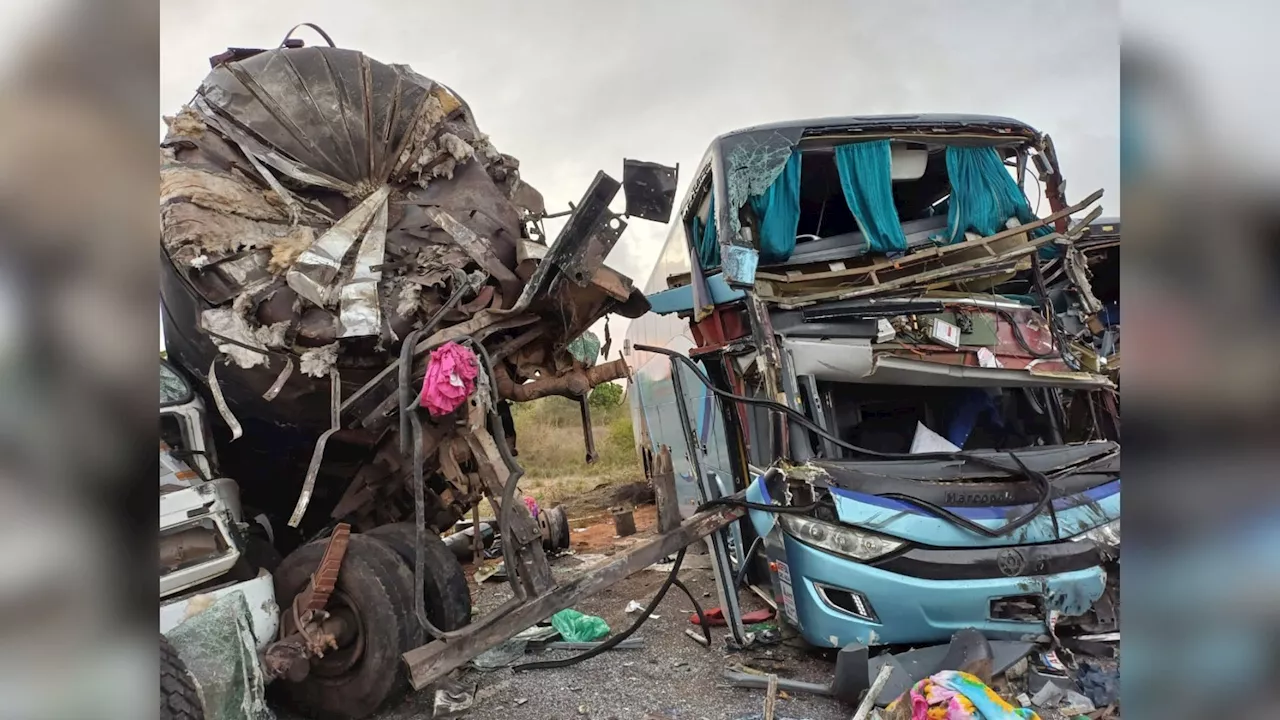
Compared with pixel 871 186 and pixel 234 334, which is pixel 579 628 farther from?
pixel 871 186

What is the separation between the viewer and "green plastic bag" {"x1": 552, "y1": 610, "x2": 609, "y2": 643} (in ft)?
16.5

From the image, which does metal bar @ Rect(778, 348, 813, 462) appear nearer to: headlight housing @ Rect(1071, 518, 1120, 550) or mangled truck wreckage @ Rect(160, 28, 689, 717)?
mangled truck wreckage @ Rect(160, 28, 689, 717)

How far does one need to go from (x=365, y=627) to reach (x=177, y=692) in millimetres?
Answer: 989

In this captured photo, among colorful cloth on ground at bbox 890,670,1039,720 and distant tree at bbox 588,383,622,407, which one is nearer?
colorful cloth on ground at bbox 890,670,1039,720

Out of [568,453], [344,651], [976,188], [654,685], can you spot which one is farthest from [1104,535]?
[568,453]

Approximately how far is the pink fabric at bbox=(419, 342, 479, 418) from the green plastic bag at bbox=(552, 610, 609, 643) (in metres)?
2.07

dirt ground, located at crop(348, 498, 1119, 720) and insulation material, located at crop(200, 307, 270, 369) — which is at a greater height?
insulation material, located at crop(200, 307, 270, 369)

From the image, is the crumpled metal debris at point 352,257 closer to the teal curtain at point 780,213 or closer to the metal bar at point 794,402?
the metal bar at point 794,402

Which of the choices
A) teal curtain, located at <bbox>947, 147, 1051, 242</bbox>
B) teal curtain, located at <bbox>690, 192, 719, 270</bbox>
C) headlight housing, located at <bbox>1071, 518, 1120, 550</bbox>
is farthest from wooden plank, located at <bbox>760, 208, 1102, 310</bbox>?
A: headlight housing, located at <bbox>1071, 518, 1120, 550</bbox>

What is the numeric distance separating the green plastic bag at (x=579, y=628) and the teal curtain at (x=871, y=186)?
3623 mm

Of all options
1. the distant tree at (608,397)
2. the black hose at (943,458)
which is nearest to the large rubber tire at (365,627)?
the black hose at (943,458)

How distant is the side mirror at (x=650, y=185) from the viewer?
389cm
